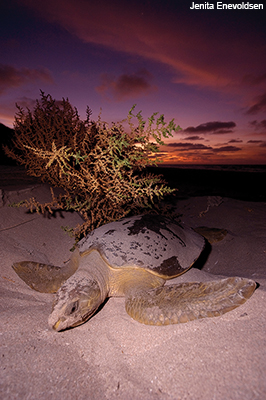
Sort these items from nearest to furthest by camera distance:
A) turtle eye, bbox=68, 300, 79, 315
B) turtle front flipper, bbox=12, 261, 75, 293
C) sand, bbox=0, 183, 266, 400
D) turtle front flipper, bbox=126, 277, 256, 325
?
sand, bbox=0, 183, 266, 400, turtle front flipper, bbox=126, 277, 256, 325, turtle eye, bbox=68, 300, 79, 315, turtle front flipper, bbox=12, 261, 75, 293

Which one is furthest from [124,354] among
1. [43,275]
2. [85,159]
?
[85,159]

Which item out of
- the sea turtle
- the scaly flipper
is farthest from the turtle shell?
the scaly flipper

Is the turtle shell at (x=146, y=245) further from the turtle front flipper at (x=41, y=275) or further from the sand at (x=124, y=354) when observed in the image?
the sand at (x=124, y=354)

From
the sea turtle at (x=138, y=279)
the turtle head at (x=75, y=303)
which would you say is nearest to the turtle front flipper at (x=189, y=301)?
the sea turtle at (x=138, y=279)

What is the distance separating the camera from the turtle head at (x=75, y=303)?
1410 millimetres

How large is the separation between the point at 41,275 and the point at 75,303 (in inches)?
30.1

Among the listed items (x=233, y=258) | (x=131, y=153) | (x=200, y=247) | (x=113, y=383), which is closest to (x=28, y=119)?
(x=131, y=153)

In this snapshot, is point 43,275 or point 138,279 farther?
point 43,275

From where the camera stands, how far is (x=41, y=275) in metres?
2.08

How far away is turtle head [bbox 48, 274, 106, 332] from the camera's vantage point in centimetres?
141

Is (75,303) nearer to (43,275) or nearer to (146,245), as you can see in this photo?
(43,275)

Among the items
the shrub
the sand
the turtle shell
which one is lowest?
the sand

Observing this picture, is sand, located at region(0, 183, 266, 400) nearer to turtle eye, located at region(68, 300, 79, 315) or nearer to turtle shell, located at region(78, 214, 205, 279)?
turtle eye, located at region(68, 300, 79, 315)

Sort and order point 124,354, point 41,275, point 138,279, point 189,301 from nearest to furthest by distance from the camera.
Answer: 1. point 124,354
2. point 189,301
3. point 138,279
4. point 41,275
